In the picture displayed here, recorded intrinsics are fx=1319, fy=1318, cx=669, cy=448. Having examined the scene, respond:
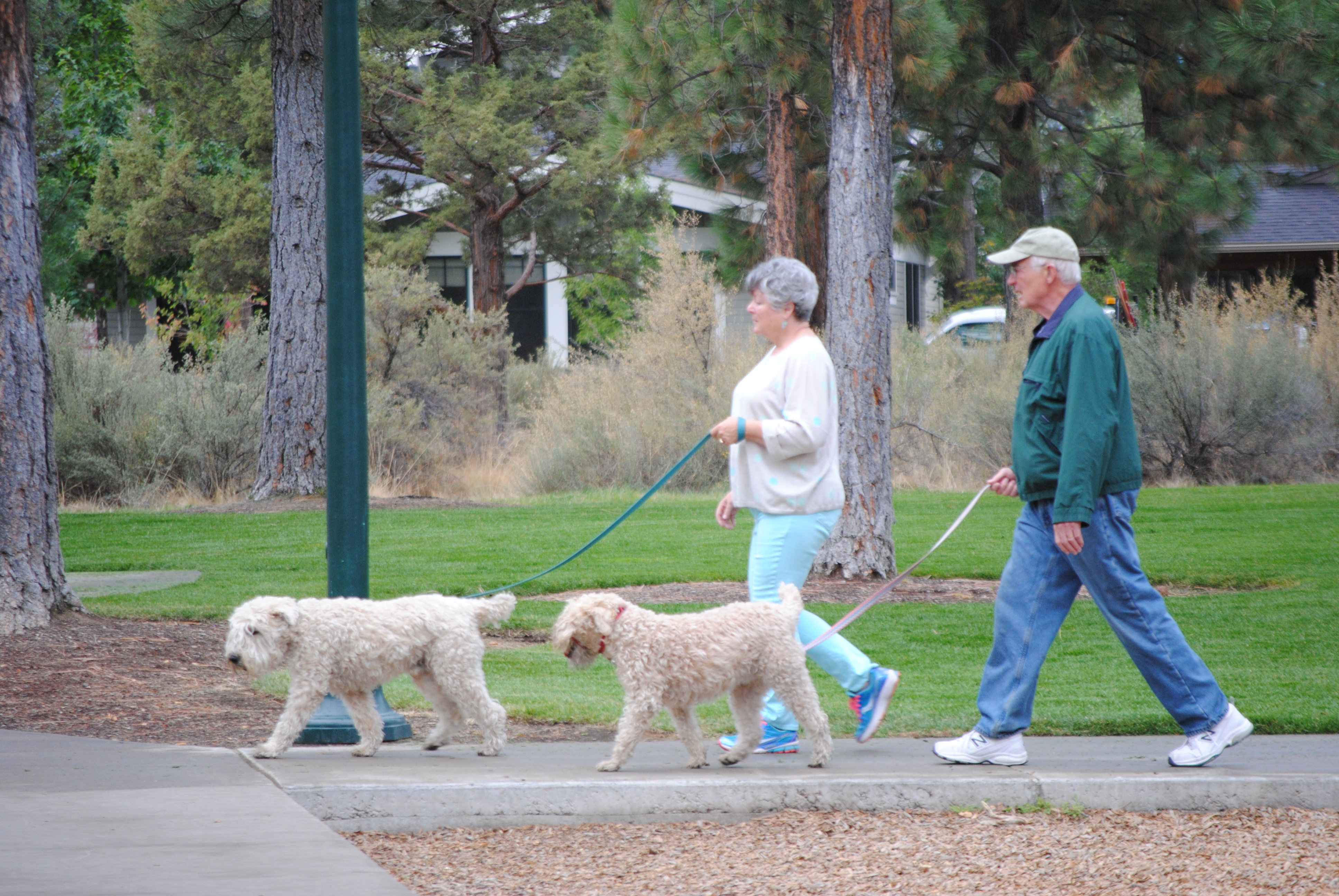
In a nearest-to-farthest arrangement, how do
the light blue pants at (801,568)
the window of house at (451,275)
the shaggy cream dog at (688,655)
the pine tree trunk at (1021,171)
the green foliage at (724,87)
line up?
the shaggy cream dog at (688,655) < the light blue pants at (801,568) < the green foliage at (724,87) < the pine tree trunk at (1021,171) < the window of house at (451,275)

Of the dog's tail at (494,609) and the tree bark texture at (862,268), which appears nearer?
the dog's tail at (494,609)

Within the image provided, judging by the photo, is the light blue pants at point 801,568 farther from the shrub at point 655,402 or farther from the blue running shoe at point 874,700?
the shrub at point 655,402

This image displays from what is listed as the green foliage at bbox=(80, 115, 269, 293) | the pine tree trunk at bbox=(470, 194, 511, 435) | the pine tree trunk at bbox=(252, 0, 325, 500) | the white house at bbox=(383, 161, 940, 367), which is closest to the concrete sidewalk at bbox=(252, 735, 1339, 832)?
the pine tree trunk at bbox=(252, 0, 325, 500)

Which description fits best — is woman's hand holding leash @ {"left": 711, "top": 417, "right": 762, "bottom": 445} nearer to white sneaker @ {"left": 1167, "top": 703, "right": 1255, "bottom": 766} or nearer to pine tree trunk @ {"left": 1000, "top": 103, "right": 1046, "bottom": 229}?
white sneaker @ {"left": 1167, "top": 703, "right": 1255, "bottom": 766}

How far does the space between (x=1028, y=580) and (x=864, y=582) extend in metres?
5.47

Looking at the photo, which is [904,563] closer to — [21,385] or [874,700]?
[874,700]

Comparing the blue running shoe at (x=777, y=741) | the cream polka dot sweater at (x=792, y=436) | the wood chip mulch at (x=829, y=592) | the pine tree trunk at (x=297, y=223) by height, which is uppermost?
the pine tree trunk at (x=297, y=223)

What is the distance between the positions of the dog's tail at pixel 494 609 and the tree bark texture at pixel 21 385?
3.75m

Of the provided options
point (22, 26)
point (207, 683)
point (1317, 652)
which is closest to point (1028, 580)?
point (1317, 652)

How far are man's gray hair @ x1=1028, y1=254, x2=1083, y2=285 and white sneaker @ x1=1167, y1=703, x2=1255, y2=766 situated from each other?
66.4 inches

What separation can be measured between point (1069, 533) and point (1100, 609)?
0.45 metres

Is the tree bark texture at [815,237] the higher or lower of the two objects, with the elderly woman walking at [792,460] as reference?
higher

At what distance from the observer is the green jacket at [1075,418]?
182 inches

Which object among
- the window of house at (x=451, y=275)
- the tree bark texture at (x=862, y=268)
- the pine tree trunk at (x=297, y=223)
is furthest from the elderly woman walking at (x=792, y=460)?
the window of house at (x=451, y=275)
